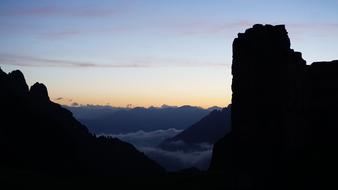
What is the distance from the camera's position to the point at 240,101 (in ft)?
322

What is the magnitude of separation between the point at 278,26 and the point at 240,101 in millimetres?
16830

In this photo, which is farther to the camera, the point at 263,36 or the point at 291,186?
the point at 263,36

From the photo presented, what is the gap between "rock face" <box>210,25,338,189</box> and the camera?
92500 millimetres

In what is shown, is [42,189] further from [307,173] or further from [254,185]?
[307,173]

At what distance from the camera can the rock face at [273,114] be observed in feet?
303

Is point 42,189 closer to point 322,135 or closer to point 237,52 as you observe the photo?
point 237,52

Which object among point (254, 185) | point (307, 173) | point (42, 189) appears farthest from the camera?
point (42, 189)

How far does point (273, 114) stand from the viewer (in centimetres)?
9444

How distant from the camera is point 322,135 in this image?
315 ft

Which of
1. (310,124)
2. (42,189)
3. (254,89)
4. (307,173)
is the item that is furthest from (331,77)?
(42,189)

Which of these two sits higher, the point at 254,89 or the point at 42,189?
the point at 254,89

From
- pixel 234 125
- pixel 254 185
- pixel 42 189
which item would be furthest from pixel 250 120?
pixel 42 189

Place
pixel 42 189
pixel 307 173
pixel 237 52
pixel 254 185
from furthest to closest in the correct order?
pixel 42 189, pixel 237 52, pixel 254 185, pixel 307 173

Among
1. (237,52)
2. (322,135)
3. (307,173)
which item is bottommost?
(307,173)
